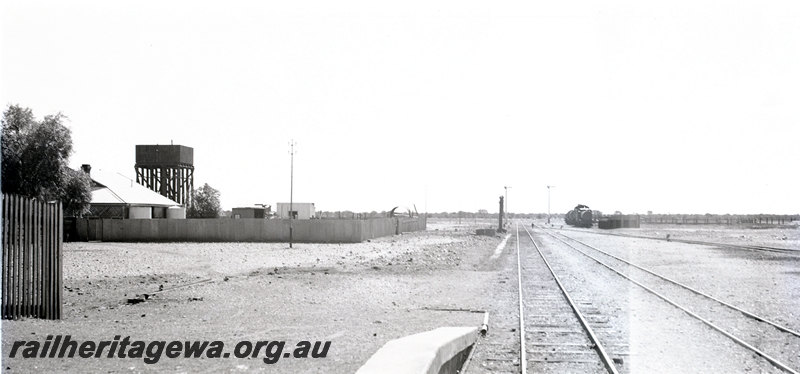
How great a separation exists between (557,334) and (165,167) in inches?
2961

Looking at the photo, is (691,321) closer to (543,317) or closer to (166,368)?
(543,317)

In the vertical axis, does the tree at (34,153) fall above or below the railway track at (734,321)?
above

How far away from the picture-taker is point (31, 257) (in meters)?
11.5

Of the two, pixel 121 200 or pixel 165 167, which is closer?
pixel 121 200

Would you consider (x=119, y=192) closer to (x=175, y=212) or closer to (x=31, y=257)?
(x=175, y=212)

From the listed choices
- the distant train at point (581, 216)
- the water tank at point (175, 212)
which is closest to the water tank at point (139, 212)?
the water tank at point (175, 212)

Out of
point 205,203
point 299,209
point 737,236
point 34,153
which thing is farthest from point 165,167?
point 737,236

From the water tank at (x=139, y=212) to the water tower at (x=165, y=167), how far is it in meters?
21.8

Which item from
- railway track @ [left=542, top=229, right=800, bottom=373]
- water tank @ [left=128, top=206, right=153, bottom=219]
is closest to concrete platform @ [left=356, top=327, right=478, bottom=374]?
railway track @ [left=542, top=229, right=800, bottom=373]

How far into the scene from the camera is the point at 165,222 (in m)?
44.8

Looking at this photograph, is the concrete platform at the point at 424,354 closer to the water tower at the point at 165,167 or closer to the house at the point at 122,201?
the house at the point at 122,201

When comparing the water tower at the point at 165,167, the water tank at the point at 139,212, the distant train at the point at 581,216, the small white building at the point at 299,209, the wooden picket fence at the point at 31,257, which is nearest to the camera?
the wooden picket fence at the point at 31,257

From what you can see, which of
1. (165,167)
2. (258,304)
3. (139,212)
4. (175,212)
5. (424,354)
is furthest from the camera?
(165,167)

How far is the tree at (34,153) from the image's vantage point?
34.5m
